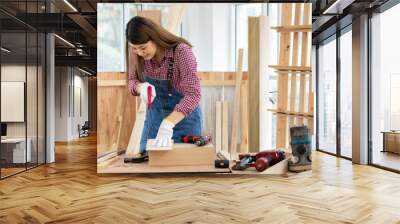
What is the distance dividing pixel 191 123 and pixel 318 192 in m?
1.96

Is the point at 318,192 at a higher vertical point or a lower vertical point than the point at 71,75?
lower

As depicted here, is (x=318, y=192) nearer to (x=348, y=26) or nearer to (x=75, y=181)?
(x=75, y=181)

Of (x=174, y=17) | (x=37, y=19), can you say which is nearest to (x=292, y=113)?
(x=174, y=17)

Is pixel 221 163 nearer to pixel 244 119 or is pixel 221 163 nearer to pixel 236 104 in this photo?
pixel 244 119

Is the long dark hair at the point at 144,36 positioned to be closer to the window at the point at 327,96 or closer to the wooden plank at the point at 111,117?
the wooden plank at the point at 111,117

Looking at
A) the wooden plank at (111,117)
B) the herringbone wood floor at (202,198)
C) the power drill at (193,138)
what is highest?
the wooden plank at (111,117)

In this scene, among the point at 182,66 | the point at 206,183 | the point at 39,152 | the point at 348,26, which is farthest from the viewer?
the point at 348,26

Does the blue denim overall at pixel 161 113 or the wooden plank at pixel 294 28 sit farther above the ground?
the wooden plank at pixel 294 28

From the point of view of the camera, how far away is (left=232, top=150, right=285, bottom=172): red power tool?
5.60 meters

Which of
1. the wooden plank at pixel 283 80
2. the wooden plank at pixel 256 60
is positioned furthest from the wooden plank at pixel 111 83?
the wooden plank at pixel 283 80

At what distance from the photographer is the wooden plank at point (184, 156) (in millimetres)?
5535

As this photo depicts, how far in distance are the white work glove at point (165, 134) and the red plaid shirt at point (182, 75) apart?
24 cm

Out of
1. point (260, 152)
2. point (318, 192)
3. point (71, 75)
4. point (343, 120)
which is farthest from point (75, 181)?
point (71, 75)

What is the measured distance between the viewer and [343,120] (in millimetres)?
8133
